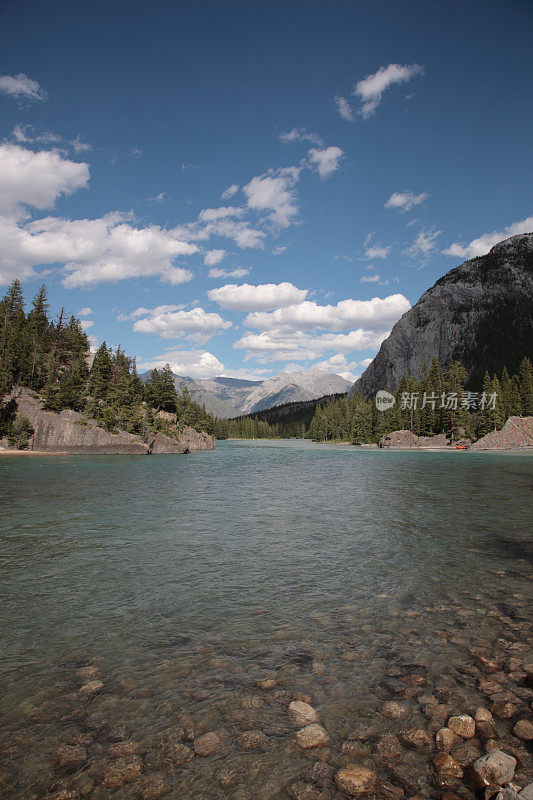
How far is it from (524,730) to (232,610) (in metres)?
6.72

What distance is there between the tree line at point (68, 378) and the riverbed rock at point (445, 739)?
321 ft

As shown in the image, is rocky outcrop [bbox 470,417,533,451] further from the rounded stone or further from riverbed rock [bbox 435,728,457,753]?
the rounded stone

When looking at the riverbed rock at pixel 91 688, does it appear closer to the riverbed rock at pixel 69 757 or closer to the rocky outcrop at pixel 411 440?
the riverbed rock at pixel 69 757

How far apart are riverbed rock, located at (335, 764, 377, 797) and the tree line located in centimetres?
9735

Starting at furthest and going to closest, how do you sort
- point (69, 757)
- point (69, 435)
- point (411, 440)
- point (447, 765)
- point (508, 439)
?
point (411, 440) → point (508, 439) → point (69, 435) → point (69, 757) → point (447, 765)

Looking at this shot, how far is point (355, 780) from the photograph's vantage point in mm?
5129

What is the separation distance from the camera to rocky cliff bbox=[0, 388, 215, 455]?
89.3m

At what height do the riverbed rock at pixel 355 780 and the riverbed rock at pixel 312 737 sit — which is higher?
the riverbed rock at pixel 355 780

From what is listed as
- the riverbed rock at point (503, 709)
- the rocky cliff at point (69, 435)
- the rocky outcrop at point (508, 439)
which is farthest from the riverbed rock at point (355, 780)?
the rocky outcrop at point (508, 439)

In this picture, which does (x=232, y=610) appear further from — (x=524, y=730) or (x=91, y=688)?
(x=524, y=730)

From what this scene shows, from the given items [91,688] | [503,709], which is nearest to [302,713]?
[503,709]

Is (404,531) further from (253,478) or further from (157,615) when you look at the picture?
(253,478)

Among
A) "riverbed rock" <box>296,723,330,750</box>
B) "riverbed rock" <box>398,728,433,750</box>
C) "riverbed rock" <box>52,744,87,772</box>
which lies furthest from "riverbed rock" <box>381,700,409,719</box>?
"riverbed rock" <box>52,744,87,772</box>

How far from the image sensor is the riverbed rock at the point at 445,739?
18.7 feet
